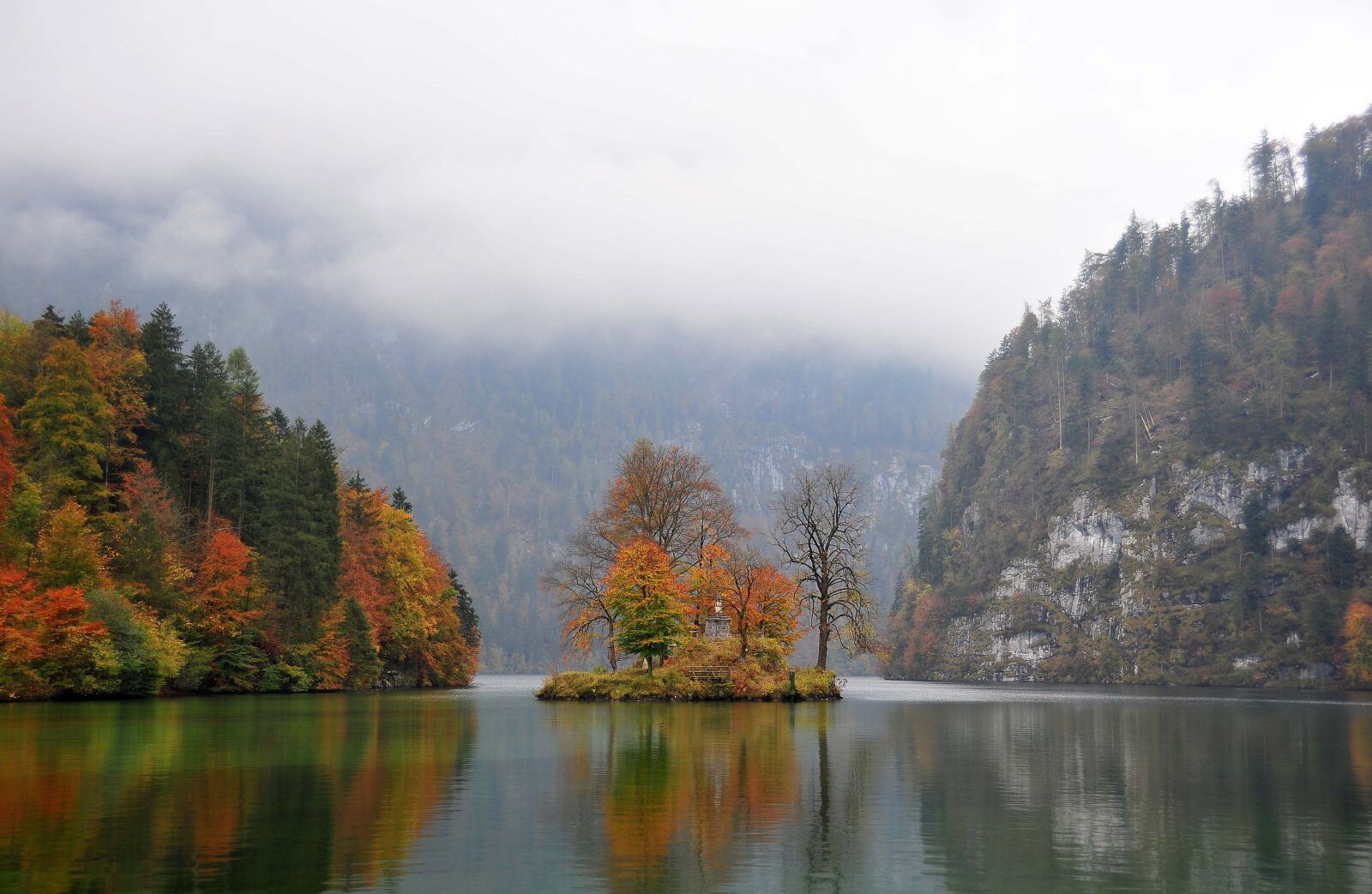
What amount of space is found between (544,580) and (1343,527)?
11207cm

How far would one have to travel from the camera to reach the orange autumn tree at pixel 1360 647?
11912 cm

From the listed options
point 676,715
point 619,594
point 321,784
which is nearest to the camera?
point 321,784

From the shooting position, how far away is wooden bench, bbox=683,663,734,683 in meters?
66.9

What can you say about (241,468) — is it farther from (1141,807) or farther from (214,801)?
(1141,807)

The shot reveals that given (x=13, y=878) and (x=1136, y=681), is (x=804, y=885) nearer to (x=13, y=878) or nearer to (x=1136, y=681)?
(x=13, y=878)

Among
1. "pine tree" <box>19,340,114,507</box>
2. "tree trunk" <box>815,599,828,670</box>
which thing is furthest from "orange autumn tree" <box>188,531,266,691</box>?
"tree trunk" <box>815,599,828,670</box>

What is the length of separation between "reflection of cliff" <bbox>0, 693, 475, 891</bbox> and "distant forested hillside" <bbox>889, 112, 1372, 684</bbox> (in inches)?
4820

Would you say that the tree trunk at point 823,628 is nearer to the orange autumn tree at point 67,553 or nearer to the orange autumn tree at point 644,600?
the orange autumn tree at point 644,600

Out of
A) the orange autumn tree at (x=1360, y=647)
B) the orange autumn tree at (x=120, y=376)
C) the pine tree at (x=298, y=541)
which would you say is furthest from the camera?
the orange autumn tree at (x=1360, y=647)

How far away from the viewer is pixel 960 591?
192m

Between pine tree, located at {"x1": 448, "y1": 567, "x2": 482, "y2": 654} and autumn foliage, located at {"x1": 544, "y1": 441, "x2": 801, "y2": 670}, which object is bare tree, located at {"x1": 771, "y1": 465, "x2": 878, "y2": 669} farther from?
pine tree, located at {"x1": 448, "y1": 567, "x2": 482, "y2": 654}

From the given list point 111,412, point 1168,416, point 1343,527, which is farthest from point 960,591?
point 111,412

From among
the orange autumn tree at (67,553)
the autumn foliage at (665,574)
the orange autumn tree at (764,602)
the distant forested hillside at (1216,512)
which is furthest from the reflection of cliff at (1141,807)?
the distant forested hillside at (1216,512)

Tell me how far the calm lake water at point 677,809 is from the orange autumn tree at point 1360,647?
91.0 m
